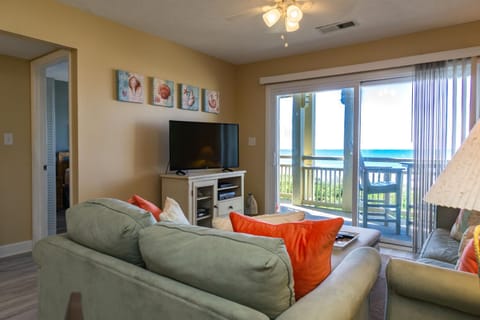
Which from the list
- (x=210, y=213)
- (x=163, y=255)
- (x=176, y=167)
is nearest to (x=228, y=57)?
(x=176, y=167)

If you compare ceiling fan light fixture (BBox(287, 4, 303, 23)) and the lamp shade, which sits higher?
ceiling fan light fixture (BBox(287, 4, 303, 23))

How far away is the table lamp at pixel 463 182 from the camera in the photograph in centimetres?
72

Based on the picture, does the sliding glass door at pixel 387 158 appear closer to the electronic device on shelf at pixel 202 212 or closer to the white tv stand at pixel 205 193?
the white tv stand at pixel 205 193

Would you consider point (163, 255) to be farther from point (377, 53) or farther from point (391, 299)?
point (377, 53)

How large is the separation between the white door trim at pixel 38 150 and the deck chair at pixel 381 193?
145 inches

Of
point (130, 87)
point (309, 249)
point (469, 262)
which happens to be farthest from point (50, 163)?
point (469, 262)

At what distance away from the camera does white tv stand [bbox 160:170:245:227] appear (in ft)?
10.9

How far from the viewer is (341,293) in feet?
3.42

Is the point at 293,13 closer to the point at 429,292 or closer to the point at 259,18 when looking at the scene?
the point at 259,18

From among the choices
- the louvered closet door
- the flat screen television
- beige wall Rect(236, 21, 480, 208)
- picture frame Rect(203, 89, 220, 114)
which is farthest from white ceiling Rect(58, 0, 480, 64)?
the louvered closet door

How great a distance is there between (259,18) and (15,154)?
9.56 ft

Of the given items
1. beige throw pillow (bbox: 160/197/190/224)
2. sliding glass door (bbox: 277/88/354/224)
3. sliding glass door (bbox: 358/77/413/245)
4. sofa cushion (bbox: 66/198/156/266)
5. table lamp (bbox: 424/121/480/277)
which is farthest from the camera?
sliding glass door (bbox: 277/88/354/224)

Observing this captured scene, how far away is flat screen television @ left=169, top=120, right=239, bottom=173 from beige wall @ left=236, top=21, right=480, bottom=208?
0.54 metres

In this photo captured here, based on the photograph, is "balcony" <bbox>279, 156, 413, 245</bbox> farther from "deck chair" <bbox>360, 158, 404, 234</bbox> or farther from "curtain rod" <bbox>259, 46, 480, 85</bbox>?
"curtain rod" <bbox>259, 46, 480, 85</bbox>
